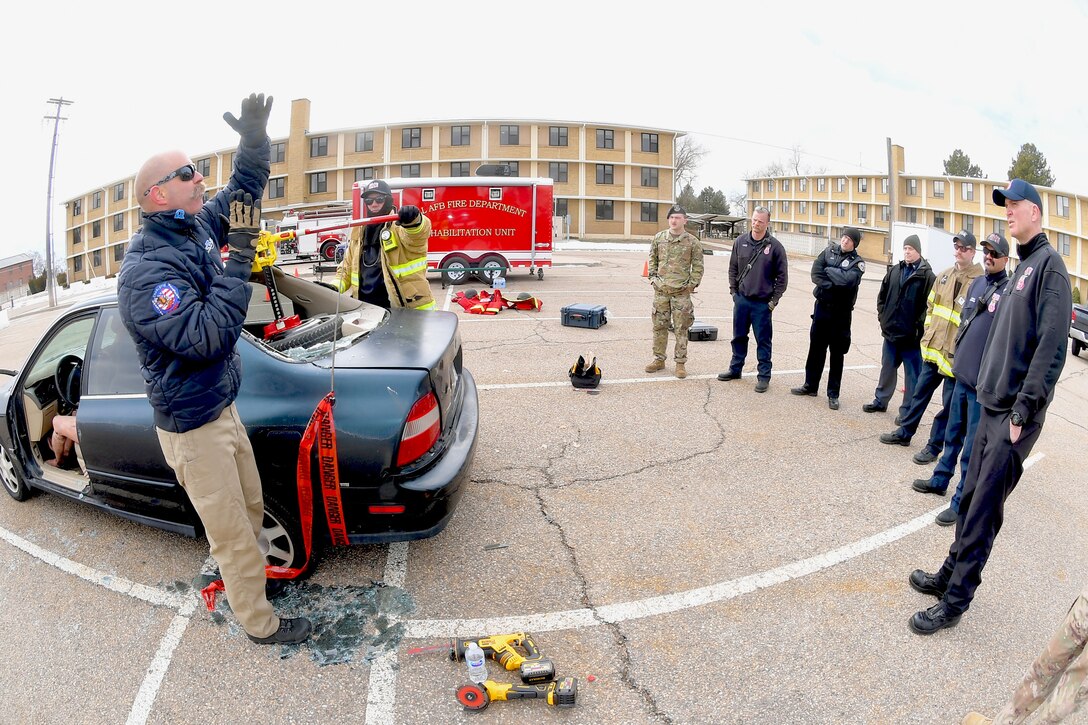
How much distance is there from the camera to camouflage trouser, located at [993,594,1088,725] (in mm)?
1966

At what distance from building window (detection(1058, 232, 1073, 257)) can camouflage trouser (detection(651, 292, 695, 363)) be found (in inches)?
2320

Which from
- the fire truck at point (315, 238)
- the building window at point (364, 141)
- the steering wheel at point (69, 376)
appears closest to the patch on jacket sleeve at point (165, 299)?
the steering wheel at point (69, 376)

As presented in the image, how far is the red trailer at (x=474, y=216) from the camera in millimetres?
17672

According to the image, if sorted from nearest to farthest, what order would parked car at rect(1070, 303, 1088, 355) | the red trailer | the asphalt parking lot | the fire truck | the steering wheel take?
1. the asphalt parking lot
2. the steering wheel
3. parked car at rect(1070, 303, 1088, 355)
4. the red trailer
5. the fire truck

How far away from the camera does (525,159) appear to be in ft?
169

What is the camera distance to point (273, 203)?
5584cm

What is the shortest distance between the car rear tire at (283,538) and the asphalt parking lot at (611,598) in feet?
0.54

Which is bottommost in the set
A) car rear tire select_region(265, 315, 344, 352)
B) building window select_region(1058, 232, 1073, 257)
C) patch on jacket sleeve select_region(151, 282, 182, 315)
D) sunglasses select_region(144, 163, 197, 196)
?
car rear tire select_region(265, 315, 344, 352)

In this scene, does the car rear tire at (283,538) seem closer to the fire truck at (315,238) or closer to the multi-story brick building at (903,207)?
the fire truck at (315,238)

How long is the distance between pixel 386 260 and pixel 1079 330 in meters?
13.8

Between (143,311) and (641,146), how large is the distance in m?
53.2

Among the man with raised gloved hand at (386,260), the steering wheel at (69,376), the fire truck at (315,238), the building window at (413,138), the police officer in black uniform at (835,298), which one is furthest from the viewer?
the building window at (413,138)

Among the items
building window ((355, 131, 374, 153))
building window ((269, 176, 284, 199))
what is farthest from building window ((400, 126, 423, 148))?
building window ((269, 176, 284, 199))

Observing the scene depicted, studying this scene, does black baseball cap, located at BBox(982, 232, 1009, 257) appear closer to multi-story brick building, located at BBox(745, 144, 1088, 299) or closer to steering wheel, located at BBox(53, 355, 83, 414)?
steering wheel, located at BBox(53, 355, 83, 414)
